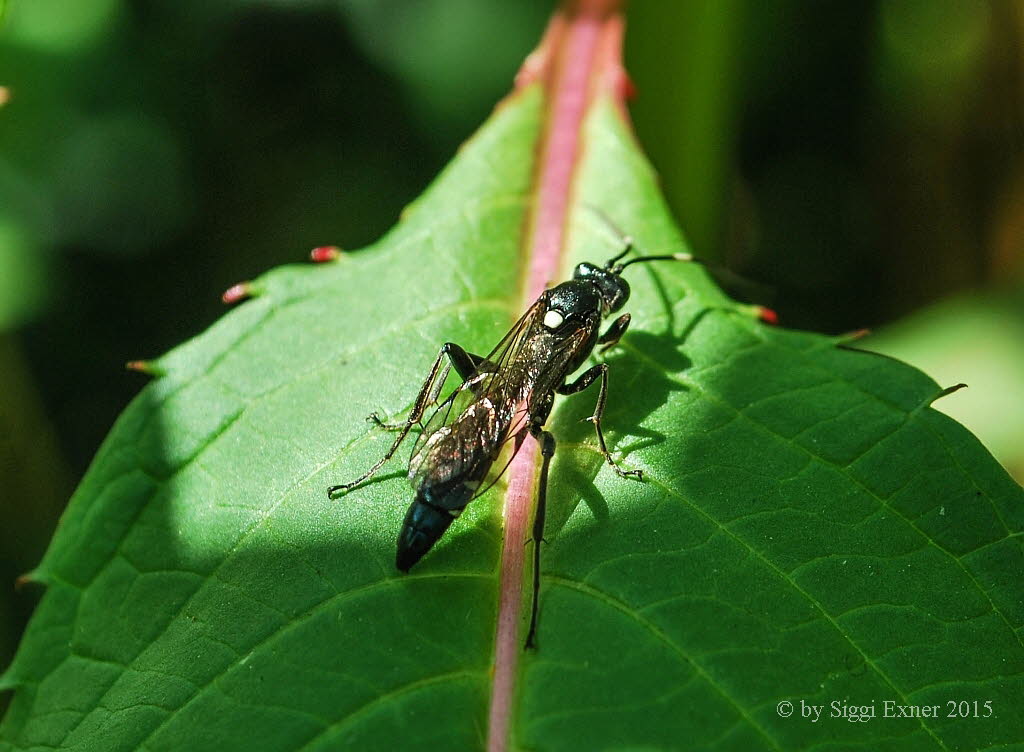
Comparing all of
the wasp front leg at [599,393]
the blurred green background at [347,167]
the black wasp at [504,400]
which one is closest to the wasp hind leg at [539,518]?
the black wasp at [504,400]

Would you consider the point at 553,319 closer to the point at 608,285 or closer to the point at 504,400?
the point at 608,285

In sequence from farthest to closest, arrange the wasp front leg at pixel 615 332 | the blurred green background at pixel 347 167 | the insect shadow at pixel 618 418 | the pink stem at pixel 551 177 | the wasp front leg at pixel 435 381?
the blurred green background at pixel 347 167 → the wasp front leg at pixel 615 332 → the wasp front leg at pixel 435 381 → the insect shadow at pixel 618 418 → the pink stem at pixel 551 177

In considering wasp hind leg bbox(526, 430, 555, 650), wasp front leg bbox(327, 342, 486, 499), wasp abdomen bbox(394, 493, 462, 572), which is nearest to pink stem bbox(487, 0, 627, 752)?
wasp hind leg bbox(526, 430, 555, 650)

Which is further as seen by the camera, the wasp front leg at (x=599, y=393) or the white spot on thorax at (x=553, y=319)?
the white spot on thorax at (x=553, y=319)

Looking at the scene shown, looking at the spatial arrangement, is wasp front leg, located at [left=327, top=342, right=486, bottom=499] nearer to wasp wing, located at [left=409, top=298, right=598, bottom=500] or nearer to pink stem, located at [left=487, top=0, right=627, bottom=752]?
wasp wing, located at [left=409, top=298, right=598, bottom=500]

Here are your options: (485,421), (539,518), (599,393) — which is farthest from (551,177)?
(539,518)

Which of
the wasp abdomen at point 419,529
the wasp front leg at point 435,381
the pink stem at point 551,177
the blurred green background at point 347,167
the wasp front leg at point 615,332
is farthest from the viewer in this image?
the blurred green background at point 347,167

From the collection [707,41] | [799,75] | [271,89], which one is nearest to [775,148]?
[799,75]

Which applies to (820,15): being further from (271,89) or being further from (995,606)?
(995,606)

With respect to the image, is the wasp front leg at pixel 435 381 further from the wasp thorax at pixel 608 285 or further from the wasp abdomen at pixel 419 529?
the wasp thorax at pixel 608 285
